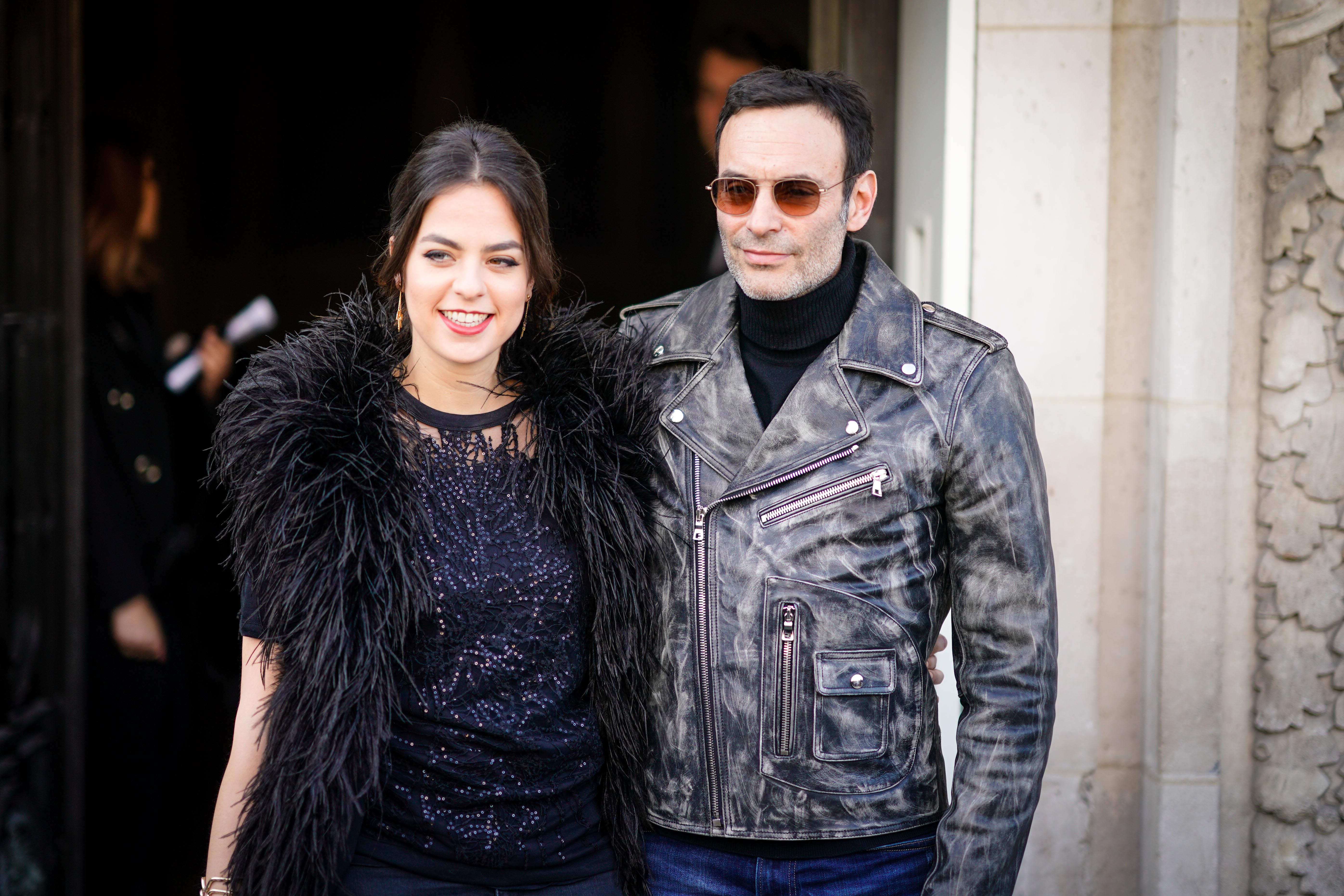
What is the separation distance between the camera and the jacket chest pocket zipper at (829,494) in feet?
6.83

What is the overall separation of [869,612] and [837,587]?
0.23 feet

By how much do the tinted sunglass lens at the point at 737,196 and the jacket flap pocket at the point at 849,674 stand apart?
80 centimetres

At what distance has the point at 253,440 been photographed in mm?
2068

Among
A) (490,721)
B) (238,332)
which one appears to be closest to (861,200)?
(490,721)

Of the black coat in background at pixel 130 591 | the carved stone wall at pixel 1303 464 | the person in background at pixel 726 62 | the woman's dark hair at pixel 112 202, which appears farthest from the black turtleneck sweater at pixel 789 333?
the woman's dark hair at pixel 112 202

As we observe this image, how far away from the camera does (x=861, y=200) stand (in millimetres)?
2258

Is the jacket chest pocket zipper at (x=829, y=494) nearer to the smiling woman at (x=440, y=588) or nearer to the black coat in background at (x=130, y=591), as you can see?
the smiling woman at (x=440, y=588)

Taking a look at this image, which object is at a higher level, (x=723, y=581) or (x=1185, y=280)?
(x=1185, y=280)

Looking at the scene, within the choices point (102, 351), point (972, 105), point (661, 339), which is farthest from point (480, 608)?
point (102, 351)

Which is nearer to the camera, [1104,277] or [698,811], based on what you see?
[698,811]

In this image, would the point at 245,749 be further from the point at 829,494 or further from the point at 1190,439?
the point at 1190,439

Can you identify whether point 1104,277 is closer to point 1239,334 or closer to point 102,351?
point 1239,334

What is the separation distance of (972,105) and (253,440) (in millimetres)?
1948

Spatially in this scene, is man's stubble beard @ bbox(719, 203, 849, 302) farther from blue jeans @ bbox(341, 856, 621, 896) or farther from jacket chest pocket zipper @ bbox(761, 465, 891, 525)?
blue jeans @ bbox(341, 856, 621, 896)
